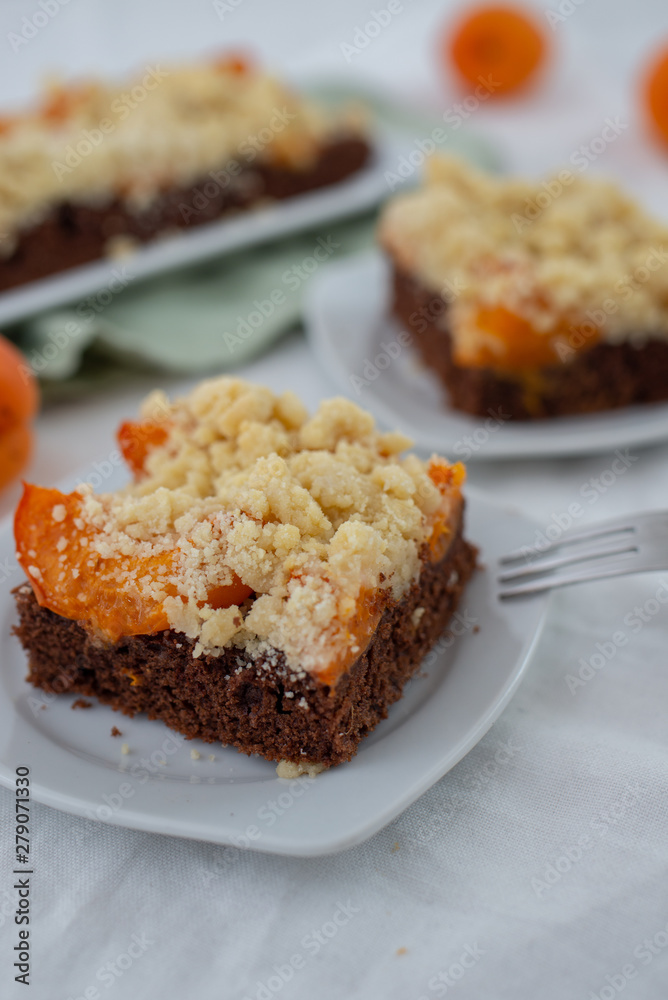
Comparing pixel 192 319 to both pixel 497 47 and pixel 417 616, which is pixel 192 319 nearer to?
pixel 417 616

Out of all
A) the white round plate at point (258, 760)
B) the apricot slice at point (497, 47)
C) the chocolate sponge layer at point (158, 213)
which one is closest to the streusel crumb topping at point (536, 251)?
the chocolate sponge layer at point (158, 213)

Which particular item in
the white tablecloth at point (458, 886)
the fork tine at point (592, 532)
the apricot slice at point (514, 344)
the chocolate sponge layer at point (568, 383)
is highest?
the apricot slice at point (514, 344)

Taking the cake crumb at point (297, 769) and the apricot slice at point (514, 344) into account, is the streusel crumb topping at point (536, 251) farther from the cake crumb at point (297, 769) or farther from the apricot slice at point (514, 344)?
the cake crumb at point (297, 769)

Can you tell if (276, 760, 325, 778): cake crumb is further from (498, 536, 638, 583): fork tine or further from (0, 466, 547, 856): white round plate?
(498, 536, 638, 583): fork tine

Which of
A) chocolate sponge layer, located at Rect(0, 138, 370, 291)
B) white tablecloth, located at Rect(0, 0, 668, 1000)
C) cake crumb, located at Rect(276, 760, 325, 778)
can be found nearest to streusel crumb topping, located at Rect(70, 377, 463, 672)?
cake crumb, located at Rect(276, 760, 325, 778)

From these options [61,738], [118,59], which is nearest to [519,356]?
[61,738]

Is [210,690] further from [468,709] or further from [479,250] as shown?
[479,250]

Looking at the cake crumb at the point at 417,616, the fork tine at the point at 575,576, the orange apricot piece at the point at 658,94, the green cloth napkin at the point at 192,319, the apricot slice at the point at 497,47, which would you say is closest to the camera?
the cake crumb at the point at 417,616

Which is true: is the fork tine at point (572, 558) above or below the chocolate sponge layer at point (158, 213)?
below
